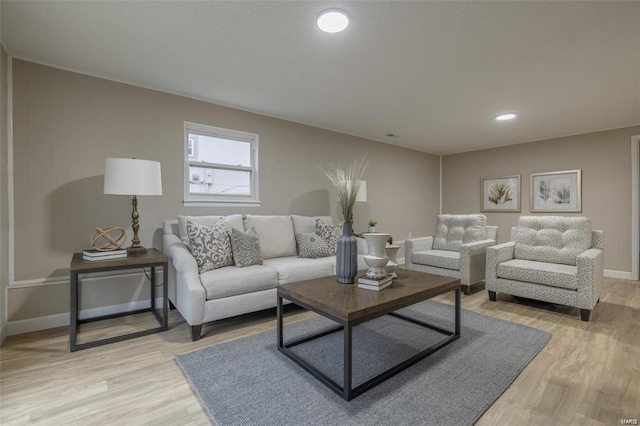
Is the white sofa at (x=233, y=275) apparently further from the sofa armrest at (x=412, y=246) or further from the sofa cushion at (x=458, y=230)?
the sofa cushion at (x=458, y=230)

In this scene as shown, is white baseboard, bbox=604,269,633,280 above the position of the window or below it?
below

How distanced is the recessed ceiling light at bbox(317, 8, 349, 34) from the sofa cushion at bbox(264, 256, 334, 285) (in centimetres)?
199

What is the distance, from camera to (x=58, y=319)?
2.59 meters

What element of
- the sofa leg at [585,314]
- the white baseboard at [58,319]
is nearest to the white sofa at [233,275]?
the white baseboard at [58,319]

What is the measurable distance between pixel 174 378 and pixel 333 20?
2.45 m

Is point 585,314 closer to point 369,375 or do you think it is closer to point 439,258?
point 439,258

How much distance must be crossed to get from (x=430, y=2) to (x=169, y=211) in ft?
9.56

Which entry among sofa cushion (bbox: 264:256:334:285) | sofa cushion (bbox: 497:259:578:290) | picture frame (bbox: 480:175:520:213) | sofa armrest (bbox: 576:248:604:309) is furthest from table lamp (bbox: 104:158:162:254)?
picture frame (bbox: 480:175:520:213)

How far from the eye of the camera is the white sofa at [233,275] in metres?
2.35

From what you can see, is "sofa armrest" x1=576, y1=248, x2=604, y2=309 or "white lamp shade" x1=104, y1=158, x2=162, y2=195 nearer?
"white lamp shade" x1=104, y1=158, x2=162, y2=195

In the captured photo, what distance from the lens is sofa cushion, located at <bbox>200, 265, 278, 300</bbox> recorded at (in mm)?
2398

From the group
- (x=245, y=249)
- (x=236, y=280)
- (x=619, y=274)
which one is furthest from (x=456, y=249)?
(x=236, y=280)

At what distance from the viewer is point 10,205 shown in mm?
2402

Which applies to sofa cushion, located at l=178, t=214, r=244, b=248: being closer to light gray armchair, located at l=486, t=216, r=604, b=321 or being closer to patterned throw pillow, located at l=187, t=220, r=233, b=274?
patterned throw pillow, located at l=187, t=220, r=233, b=274
